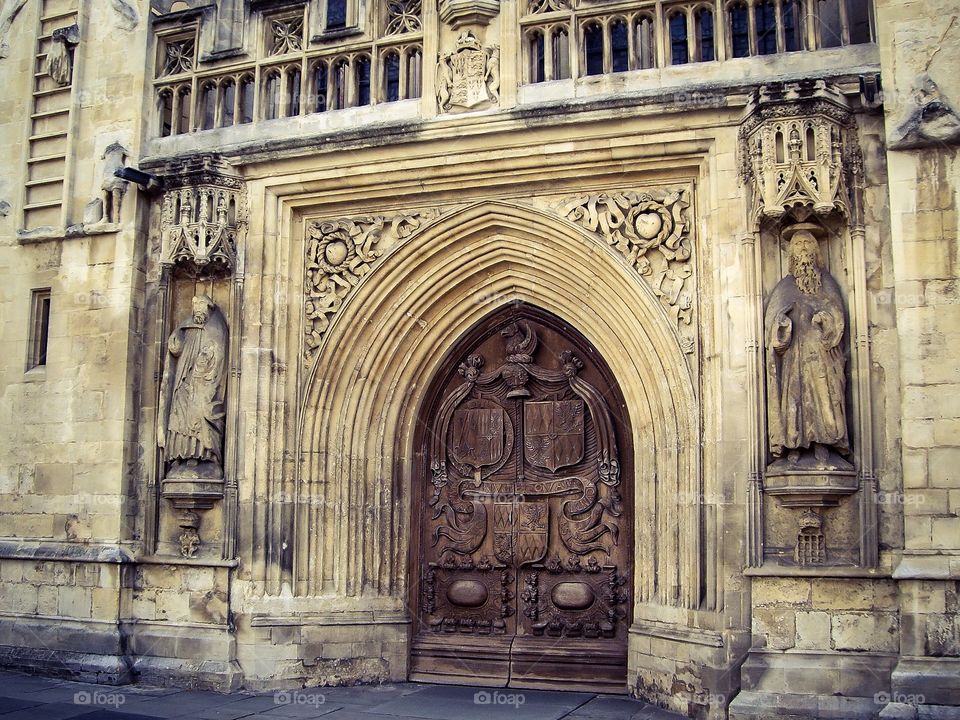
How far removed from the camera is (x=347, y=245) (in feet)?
35.4

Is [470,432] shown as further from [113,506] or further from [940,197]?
[940,197]

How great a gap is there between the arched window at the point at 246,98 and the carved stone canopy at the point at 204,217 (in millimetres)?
754

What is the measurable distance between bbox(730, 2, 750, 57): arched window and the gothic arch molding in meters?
2.16

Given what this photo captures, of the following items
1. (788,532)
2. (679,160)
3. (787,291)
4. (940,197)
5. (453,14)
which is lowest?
(788,532)

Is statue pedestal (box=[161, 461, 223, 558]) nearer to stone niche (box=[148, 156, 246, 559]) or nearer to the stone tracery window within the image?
stone niche (box=[148, 156, 246, 559])

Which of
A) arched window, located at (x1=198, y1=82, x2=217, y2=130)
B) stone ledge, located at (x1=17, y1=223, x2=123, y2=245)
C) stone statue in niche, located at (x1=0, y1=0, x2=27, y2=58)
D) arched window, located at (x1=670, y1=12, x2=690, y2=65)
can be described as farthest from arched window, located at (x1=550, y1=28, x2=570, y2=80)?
stone statue in niche, located at (x1=0, y1=0, x2=27, y2=58)

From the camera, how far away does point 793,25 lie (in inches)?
376

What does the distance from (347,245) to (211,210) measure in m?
1.39

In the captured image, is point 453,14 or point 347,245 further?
point 347,245

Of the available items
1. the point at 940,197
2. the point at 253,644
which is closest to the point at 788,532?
the point at 940,197

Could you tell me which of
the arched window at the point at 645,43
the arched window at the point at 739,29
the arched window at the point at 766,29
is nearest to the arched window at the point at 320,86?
the arched window at the point at 645,43

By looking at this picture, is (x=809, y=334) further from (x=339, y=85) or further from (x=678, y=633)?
(x=339, y=85)

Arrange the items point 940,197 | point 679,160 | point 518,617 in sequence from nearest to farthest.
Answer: point 940,197 < point 679,160 < point 518,617

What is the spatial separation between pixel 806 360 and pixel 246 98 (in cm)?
639
